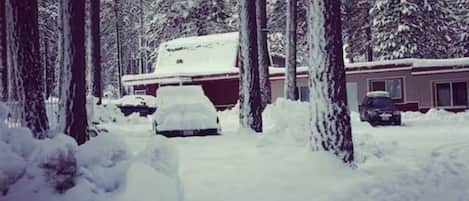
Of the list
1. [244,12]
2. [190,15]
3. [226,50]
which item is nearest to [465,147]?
[244,12]

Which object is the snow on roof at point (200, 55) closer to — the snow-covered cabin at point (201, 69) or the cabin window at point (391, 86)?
the snow-covered cabin at point (201, 69)

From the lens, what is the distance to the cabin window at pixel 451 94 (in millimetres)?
29391

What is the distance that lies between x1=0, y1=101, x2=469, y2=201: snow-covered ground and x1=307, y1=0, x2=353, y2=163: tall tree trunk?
345 mm

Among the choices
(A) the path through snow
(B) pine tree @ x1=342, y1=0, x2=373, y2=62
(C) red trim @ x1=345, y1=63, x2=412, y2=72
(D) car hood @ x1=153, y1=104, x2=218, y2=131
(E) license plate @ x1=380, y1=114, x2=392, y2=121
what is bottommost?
(A) the path through snow

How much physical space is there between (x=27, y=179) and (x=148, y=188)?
1091 millimetres

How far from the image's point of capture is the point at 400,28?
122 feet

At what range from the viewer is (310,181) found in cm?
799

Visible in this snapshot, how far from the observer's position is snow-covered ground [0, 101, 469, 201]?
553 centimetres

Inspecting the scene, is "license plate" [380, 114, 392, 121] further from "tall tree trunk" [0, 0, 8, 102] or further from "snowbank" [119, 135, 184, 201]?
"snowbank" [119, 135, 184, 201]

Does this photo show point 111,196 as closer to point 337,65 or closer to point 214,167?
point 214,167

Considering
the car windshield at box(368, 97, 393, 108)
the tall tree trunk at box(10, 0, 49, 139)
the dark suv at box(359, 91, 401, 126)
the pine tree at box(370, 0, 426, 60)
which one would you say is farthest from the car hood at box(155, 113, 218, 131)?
the pine tree at box(370, 0, 426, 60)

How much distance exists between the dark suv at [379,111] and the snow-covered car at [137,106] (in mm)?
12851

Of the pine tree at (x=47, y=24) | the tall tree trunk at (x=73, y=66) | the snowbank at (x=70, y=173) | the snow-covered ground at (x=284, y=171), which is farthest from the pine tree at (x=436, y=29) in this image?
the snowbank at (x=70, y=173)

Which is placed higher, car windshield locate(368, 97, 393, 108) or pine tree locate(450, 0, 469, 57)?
pine tree locate(450, 0, 469, 57)
